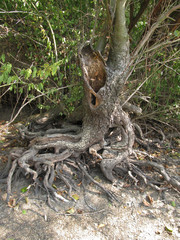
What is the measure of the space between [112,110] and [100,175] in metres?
1.27

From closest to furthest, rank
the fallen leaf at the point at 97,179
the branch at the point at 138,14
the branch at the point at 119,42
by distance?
1. the branch at the point at 119,42
2. the fallen leaf at the point at 97,179
3. the branch at the point at 138,14

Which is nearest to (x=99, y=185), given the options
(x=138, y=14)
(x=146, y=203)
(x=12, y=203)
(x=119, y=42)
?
(x=146, y=203)

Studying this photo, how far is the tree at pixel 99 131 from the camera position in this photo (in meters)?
3.24

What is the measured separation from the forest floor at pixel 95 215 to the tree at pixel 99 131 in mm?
203

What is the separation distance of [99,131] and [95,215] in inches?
57.2

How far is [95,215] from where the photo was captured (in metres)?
2.97

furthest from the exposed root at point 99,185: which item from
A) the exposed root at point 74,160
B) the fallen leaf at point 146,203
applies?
the fallen leaf at point 146,203

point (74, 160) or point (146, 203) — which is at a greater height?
point (74, 160)

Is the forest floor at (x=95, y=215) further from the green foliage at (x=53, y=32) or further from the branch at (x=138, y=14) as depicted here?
the branch at (x=138, y=14)

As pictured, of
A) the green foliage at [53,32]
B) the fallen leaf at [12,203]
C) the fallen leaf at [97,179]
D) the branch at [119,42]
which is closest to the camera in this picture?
the fallen leaf at [12,203]

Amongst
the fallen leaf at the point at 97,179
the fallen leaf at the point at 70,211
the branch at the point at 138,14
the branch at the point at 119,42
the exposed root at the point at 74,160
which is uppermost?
the branch at the point at 138,14

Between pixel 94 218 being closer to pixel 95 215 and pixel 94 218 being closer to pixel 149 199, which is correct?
pixel 95 215

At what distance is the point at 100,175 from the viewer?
3.69 m

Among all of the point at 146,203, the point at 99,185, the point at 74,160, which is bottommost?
the point at 146,203
